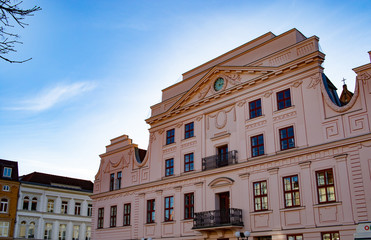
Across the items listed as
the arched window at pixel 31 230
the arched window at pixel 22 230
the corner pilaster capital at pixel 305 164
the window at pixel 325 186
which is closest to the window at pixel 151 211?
the corner pilaster capital at pixel 305 164

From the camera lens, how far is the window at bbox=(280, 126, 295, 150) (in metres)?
25.3

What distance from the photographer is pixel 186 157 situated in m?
32.0

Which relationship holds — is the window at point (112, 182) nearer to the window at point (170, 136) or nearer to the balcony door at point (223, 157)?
the window at point (170, 136)

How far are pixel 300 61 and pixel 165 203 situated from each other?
49.4 feet

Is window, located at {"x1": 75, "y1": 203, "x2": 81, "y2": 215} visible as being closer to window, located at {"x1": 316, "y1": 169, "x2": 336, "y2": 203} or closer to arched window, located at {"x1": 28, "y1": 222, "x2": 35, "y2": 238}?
arched window, located at {"x1": 28, "y1": 222, "x2": 35, "y2": 238}

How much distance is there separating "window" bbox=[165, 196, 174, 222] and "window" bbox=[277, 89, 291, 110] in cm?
1136

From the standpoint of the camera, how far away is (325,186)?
2286cm

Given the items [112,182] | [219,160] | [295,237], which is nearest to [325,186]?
[295,237]

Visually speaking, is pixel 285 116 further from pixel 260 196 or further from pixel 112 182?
pixel 112 182

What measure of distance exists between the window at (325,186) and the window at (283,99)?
5050 mm

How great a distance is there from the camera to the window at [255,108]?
91.0ft

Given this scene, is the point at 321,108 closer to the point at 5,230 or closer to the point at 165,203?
the point at 165,203

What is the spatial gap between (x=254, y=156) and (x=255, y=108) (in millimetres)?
3339

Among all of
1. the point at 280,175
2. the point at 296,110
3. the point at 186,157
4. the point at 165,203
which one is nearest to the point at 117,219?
the point at 165,203
